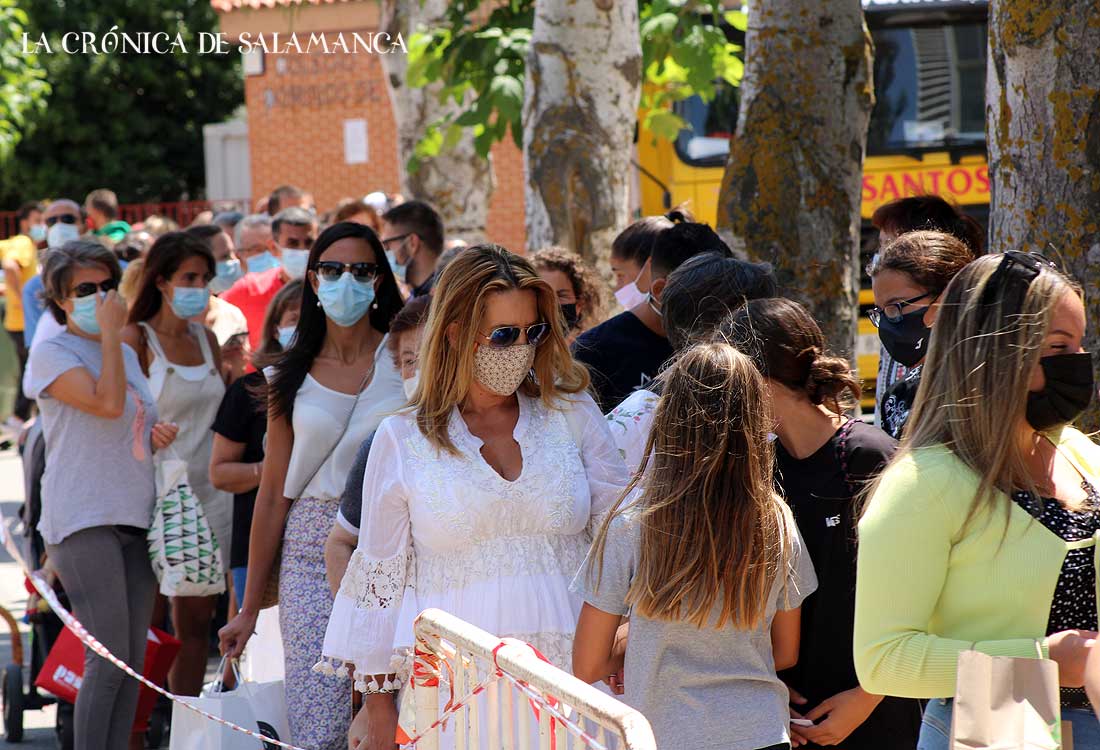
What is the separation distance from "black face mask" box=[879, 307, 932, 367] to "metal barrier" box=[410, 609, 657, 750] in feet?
5.20

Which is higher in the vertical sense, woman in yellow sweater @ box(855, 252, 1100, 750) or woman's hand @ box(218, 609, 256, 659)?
woman in yellow sweater @ box(855, 252, 1100, 750)

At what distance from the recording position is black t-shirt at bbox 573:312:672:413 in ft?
14.8

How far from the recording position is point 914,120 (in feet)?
37.3

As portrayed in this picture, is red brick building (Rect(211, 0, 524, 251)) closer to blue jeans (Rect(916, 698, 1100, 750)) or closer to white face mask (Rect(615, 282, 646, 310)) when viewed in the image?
white face mask (Rect(615, 282, 646, 310))

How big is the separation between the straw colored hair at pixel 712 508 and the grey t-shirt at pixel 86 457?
9.84 feet

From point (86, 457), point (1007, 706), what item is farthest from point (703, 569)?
point (86, 457)

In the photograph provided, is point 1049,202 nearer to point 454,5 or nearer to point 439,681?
point 439,681

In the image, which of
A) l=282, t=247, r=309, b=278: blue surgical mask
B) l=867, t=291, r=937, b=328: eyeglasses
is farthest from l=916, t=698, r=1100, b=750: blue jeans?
l=282, t=247, r=309, b=278: blue surgical mask

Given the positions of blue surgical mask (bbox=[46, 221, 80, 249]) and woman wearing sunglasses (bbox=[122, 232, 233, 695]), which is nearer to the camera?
woman wearing sunglasses (bbox=[122, 232, 233, 695])

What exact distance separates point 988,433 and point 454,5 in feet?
23.8

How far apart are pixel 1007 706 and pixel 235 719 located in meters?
2.68

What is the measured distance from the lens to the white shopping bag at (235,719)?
405cm

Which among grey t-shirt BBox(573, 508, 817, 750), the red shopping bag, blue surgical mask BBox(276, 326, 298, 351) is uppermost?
blue surgical mask BBox(276, 326, 298, 351)

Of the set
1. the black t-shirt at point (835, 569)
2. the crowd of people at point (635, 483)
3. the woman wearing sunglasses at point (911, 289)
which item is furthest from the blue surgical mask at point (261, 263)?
the black t-shirt at point (835, 569)
